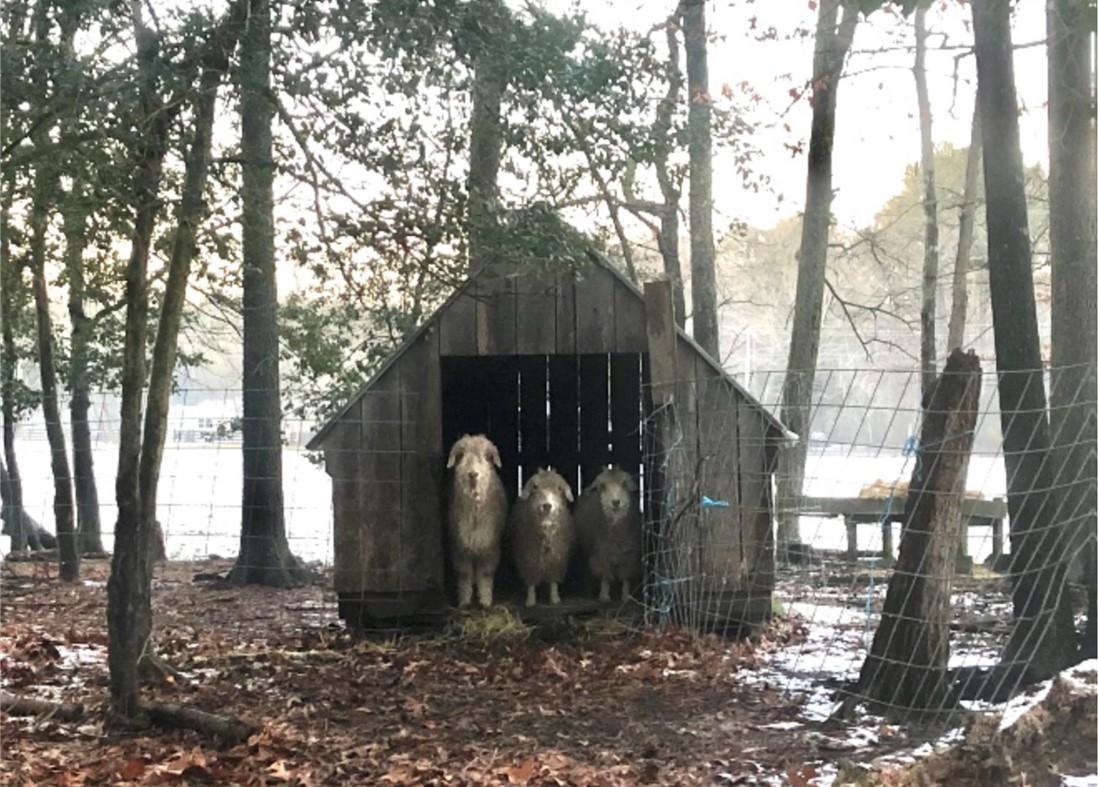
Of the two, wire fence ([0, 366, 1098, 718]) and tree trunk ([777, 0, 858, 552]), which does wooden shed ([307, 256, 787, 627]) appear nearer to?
wire fence ([0, 366, 1098, 718])

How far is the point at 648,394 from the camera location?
399 inches

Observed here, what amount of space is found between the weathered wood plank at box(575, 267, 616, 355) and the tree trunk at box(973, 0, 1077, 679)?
3.21 meters

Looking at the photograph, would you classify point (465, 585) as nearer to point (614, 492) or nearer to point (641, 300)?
point (614, 492)

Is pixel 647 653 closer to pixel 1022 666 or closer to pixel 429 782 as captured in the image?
pixel 1022 666

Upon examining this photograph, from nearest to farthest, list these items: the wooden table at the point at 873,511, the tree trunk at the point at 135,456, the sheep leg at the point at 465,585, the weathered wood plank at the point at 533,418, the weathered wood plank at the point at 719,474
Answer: the tree trunk at the point at 135,456
the weathered wood plank at the point at 719,474
the sheep leg at the point at 465,585
the weathered wood plank at the point at 533,418
the wooden table at the point at 873,511

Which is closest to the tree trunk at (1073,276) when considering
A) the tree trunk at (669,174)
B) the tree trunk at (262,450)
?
the tree trunk at (669,174)

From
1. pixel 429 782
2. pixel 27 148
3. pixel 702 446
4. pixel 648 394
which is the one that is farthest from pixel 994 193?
pixel 27 148

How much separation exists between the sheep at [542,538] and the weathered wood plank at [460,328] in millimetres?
1389

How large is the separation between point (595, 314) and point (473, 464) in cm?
154

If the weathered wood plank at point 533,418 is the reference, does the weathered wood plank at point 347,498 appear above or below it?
below

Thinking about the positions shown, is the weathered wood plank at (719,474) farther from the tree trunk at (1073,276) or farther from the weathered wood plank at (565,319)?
the tree trunk at (1073,276)

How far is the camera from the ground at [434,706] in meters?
5.62

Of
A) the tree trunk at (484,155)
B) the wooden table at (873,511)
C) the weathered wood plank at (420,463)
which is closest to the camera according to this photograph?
the tree trunk at (484,155)

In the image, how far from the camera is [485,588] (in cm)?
971
